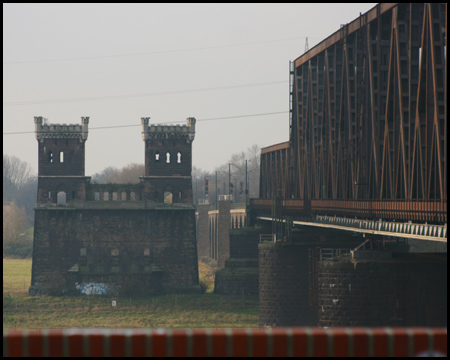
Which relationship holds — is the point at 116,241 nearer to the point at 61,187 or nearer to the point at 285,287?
the point at 61,187

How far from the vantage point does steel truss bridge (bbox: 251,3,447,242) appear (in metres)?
32.3

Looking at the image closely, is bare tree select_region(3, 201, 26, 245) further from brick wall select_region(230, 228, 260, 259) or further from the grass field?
brick wall select_region(230, 228, 260, 259)

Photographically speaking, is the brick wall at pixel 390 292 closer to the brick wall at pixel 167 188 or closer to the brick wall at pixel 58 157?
the brick wall at pixel 167 188

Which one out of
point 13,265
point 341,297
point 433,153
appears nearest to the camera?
point 433,153

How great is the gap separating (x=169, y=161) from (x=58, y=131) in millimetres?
10802

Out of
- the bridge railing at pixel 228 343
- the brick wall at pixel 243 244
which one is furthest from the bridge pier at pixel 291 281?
the bridge railing at pixel 228 343

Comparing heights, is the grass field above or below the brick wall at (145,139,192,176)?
below

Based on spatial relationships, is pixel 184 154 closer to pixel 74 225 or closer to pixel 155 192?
pixel 155 192

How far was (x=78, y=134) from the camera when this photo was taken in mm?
73938

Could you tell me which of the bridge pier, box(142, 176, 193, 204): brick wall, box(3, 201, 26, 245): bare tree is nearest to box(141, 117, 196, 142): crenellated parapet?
box(142, 176, 193, 204): brick wall

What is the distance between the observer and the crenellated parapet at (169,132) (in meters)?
74.2

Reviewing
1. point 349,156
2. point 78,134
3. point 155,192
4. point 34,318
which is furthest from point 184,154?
point 349,156

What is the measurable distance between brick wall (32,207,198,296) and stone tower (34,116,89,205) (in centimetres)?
203

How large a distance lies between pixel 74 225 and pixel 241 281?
16.0m
